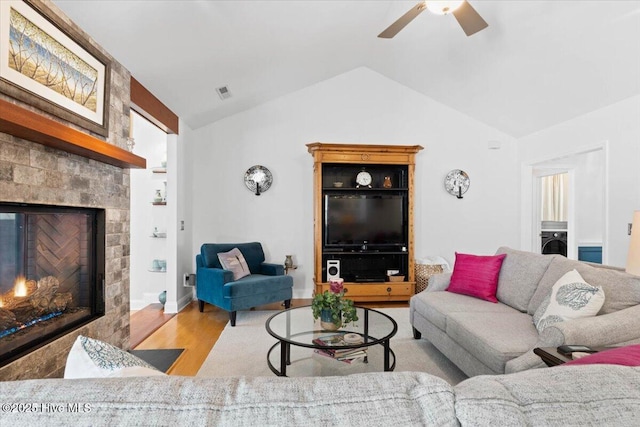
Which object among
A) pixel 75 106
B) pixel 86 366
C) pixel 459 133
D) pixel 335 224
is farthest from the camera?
pixel 459 133

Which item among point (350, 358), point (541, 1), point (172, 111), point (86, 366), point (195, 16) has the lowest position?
point (350, 358)

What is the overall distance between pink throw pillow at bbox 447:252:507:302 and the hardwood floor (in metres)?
2.22

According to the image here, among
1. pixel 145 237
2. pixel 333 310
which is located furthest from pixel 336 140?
pixel 333 310

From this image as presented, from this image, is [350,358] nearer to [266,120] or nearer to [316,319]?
[316,319]

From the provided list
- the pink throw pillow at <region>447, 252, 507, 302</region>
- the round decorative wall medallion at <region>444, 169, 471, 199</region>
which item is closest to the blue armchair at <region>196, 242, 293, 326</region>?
the pink throw pillow at <region>447, 252, 507, 302</region>

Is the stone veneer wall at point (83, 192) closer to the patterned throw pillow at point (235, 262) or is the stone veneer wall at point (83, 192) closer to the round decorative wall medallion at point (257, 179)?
the patterned throw pillow at point (235, 262)

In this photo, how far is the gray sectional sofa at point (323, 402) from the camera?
500 millimetres

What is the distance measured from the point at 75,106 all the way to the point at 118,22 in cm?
64

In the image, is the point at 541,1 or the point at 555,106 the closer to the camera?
the point at 541,1

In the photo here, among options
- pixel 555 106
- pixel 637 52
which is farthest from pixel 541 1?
pixel 555 106

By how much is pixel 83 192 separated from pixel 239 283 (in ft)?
5.71

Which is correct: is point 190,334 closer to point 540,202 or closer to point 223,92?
point 223,92

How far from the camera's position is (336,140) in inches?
196

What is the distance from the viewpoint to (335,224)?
15.3ft
